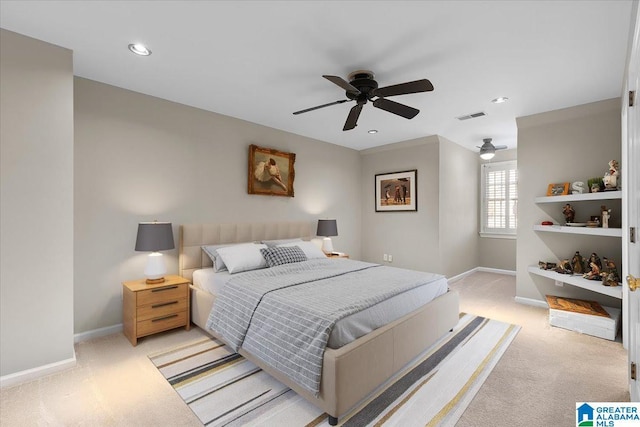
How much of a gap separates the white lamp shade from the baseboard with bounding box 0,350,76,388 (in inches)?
33.4

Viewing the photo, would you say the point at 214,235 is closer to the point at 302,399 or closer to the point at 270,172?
the point at 270,172

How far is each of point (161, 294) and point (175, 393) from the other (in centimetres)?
113

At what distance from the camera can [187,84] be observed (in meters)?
2.99

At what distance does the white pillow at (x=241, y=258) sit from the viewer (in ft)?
10.5

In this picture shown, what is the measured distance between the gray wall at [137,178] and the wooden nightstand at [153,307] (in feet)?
1.01

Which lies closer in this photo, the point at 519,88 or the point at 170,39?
the point at 170,39

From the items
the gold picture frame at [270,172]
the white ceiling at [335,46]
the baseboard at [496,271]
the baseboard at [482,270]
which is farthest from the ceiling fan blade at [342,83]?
the baseboard at [496,271]

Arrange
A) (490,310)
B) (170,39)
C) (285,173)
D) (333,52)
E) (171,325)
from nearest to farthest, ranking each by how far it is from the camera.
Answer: (170,39) → (333,52) → (171,325) → (490,310) → (285,173)

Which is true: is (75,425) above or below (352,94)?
below

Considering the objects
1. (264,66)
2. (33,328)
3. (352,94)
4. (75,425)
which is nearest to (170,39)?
(264,66)

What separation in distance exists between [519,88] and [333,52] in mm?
2146

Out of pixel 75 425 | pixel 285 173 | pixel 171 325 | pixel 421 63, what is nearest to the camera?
pixel 75 425

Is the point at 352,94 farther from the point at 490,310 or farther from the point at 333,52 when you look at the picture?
the point at 490,310

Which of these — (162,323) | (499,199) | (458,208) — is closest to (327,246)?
(162,323)
